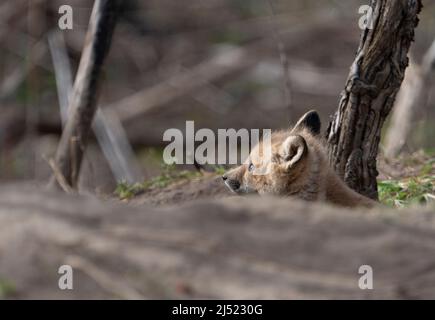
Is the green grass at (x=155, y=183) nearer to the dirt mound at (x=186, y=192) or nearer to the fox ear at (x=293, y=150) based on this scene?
the dirt mound at (x=186, y=192)

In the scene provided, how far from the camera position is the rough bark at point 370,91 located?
6605mm

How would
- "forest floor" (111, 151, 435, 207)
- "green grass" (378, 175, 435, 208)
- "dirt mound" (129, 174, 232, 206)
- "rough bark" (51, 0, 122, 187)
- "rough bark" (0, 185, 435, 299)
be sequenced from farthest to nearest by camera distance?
"rough bark" (51, 0, 122, 187)
"dirt mound" (129, 174, 232, 206)
"forest floor" (111, 151, 435, 207)
"green grass" (378, 175, 435, 208)
"rough bark" (0, 185, 435, 299)

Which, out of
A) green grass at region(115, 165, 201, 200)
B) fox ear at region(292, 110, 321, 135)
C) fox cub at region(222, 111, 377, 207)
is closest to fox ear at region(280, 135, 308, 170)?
fox cub at region(222, 111, 377, 207)

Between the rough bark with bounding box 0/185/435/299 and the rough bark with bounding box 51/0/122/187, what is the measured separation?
13.6ft

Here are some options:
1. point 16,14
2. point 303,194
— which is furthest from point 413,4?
point 16,14

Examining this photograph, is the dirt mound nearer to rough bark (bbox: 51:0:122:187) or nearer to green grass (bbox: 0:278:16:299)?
rough bark (bbox: 51:0:122:187)

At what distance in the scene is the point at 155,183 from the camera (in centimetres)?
833

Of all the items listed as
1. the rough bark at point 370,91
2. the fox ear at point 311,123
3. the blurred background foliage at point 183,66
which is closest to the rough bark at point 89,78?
the fox ear at point 311,123

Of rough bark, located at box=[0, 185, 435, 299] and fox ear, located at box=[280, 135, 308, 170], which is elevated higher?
fox ear, located at box=[280, 135, 308, 170]

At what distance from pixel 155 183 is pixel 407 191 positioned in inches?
94.6

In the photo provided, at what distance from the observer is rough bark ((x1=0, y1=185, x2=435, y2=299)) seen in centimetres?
417

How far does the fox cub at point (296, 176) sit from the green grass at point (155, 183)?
4.51 ft

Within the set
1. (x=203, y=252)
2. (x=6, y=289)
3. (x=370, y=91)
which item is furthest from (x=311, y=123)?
(x=6, y=289)
